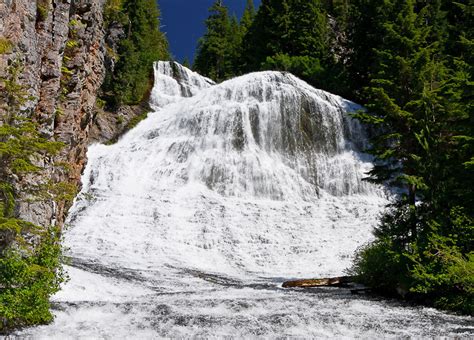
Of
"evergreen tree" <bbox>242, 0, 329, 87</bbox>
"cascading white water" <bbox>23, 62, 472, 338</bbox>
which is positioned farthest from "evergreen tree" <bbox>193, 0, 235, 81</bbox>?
"cascading white water" <bbox>23, 62, 472, 338</bbox>

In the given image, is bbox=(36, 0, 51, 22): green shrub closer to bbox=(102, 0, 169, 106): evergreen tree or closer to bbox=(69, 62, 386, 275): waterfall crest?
bbox=(69, 62, 386, 275): waterfall crest

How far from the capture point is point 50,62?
39.7 ft

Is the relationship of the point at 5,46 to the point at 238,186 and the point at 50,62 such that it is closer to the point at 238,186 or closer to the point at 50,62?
the point at 50,62

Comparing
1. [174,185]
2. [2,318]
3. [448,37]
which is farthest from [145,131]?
[448,37]

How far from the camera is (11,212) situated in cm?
884

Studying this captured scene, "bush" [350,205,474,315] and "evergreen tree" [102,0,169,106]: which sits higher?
"evergreen tree" [102,0,169,106]

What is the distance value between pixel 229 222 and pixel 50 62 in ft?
39.9

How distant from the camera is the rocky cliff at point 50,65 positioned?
32.1ft

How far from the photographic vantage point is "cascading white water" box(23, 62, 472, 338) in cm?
953

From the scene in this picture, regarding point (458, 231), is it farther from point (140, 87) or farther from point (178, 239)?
point (140, 87)


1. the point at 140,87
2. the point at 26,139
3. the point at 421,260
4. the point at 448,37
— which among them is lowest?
the point at 421,260

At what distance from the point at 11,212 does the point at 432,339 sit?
7426mm

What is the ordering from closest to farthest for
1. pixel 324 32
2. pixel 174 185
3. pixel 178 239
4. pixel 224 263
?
1. pixel 224 263
2. pixel 178 239
3. pixel 174 185
4. pixel 324 32

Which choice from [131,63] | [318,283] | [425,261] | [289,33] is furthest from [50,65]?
[289,33]
